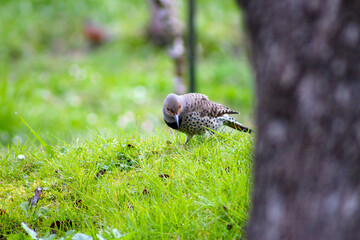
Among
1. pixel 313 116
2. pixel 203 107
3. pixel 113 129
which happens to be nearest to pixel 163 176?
pixel 203 107

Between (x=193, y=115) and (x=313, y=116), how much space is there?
2.41m

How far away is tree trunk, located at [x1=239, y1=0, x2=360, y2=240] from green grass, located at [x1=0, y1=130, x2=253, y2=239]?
94cm

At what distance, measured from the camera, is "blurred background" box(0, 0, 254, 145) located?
8133 millimetres

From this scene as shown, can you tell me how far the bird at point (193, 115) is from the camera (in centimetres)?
404

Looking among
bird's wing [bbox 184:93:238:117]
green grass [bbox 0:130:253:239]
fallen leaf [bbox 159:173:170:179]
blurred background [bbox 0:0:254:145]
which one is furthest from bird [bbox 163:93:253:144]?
blurred background [bbox 0:0:254:145]

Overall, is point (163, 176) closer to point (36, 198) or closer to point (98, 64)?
point (36, 198)

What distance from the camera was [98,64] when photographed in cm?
1099

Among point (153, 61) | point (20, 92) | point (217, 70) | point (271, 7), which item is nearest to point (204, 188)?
point (271, 7)

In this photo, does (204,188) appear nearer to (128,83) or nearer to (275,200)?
(275,200)

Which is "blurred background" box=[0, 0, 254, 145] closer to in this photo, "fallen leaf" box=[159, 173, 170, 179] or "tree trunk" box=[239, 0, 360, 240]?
"fallen leaf" box=[159, 173, 170, 179]

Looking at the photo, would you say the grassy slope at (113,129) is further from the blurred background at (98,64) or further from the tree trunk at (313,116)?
the tree trunk at (313,116)

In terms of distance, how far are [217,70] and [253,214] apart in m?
8.84

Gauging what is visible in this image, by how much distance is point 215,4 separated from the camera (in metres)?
13.9

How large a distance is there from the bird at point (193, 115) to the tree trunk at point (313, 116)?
2.14 metres
